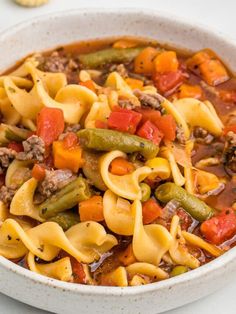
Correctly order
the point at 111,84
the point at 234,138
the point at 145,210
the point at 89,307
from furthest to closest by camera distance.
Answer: the point at 111,84, the point at 234,138, the point at 145,210, the point at 89,307

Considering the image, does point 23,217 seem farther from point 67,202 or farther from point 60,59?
point 60,59

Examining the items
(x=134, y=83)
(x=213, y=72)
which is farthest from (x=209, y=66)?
(x=134, y=83)

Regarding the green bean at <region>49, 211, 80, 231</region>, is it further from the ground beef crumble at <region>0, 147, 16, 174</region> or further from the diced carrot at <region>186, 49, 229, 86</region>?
the diced carrot at <region>186, 49, 229, 86</region>

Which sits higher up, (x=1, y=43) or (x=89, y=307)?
(x=1, y=43)

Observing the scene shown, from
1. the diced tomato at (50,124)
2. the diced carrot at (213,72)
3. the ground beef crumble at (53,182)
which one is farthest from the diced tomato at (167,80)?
the ground beef crumble at (53,182)

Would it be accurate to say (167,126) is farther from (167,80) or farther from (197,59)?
(197,59)

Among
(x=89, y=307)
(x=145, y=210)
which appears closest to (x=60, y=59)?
(x=145, y=210)
